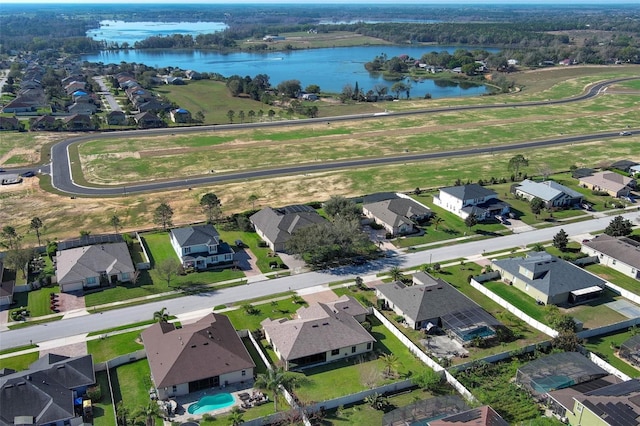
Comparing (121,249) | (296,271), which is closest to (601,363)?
(296,271)

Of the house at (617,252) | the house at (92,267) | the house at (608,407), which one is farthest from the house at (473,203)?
the house at (92,267)

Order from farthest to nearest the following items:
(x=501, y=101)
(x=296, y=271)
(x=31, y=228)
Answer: (x=501, y=101) → (x=31, y=228) → (x=296, y=271)

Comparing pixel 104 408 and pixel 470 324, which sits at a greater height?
pixel 470 324

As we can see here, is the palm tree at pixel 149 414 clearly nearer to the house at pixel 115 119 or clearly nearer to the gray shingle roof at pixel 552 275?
the gray shingle roof at pixel 552 275

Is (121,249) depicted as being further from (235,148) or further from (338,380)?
(235,148)

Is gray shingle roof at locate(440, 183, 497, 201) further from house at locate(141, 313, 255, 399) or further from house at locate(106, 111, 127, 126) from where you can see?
house at locate(106, 111, 127, 126)

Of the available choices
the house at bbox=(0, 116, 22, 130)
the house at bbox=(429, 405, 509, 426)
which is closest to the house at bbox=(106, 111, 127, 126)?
the house at bbox=(0, 116, 22, 130)

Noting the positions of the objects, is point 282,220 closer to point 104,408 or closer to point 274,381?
point 274,381

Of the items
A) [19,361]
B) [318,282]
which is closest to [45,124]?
[19,361]
